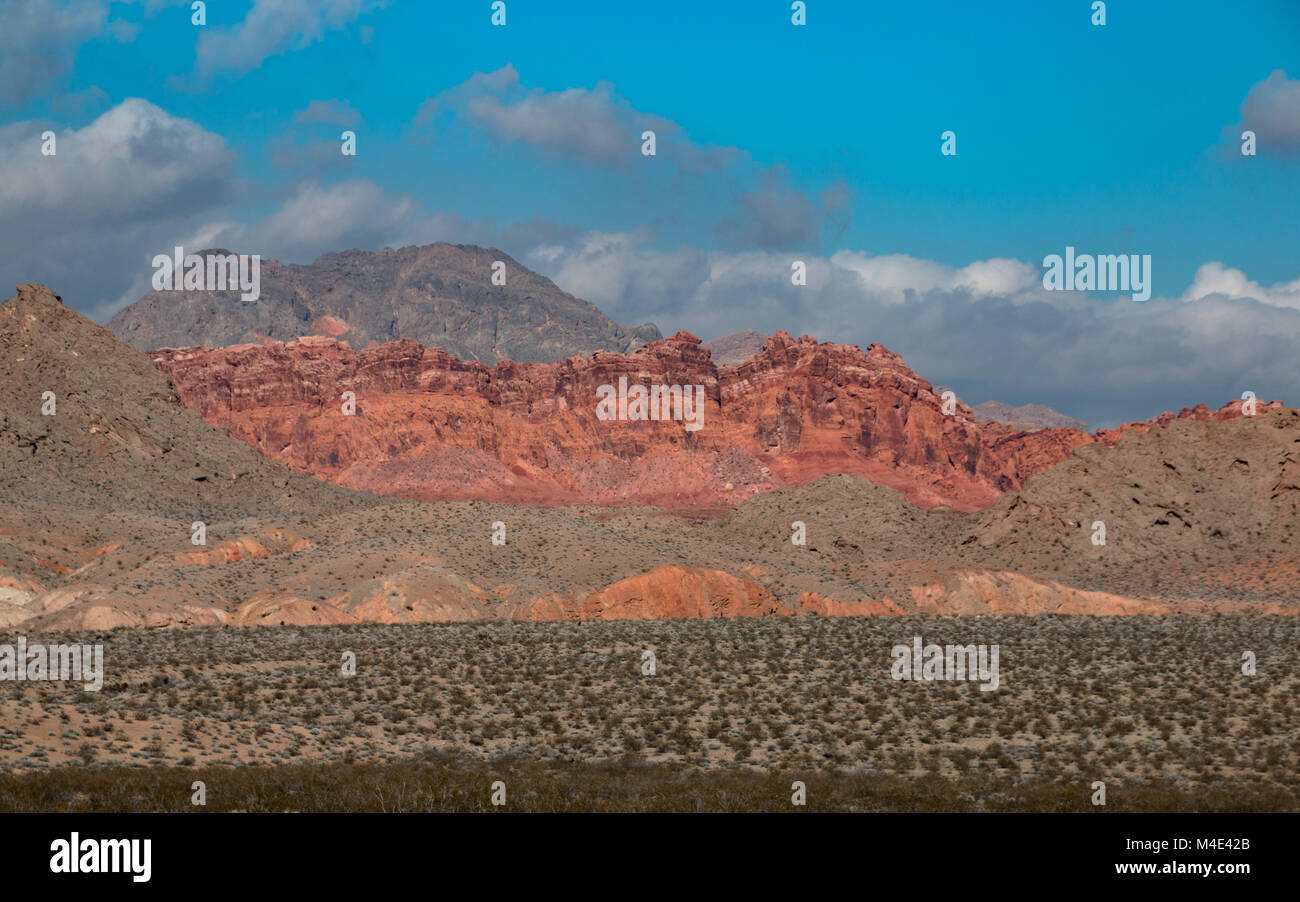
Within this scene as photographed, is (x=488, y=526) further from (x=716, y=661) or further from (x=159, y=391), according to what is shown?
(x=159, y=391)

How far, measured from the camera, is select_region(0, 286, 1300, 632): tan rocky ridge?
2184 inches

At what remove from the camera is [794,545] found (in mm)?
90438

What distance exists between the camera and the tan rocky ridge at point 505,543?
55469mm

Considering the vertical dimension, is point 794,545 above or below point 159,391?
below

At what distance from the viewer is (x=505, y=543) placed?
224 ft

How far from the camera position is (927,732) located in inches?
1097

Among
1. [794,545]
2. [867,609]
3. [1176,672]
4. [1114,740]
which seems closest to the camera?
[1114,740]

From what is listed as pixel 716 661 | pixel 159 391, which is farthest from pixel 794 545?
pixel 159 391

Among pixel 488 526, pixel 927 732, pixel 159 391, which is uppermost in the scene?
pixel 159 391
